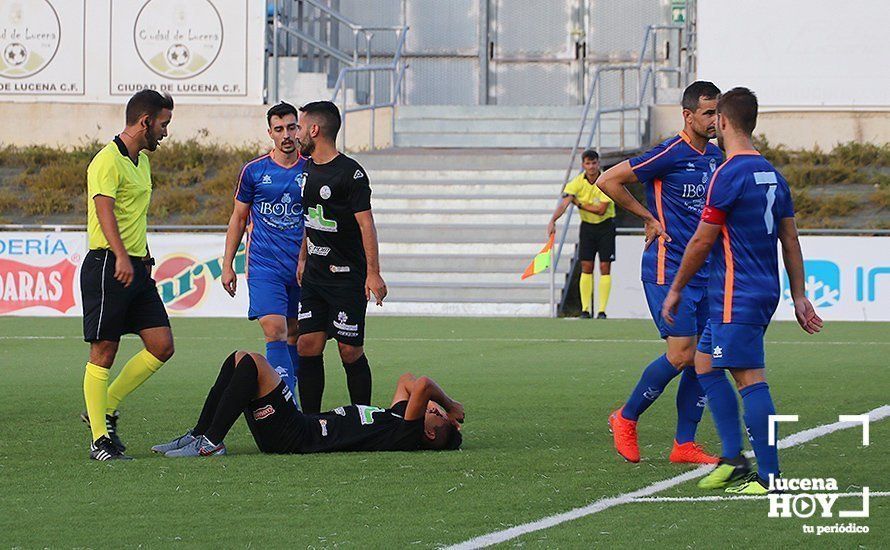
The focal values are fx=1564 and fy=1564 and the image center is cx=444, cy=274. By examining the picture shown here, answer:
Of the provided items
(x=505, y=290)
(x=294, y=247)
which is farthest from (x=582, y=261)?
(x=294, y=247)

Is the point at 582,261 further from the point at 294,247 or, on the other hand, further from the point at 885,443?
the point at 885,443

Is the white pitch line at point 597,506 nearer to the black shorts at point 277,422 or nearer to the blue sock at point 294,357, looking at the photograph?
the black shorts at point 277,422

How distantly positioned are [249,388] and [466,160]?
18.8 metres

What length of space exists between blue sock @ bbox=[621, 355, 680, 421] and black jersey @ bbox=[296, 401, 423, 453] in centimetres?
117

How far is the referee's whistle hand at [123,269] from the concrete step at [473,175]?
1772 cm

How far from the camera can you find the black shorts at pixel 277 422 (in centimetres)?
849

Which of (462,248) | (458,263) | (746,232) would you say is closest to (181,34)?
(462,248)

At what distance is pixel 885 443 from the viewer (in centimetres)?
892

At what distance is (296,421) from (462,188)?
17756 millimetres

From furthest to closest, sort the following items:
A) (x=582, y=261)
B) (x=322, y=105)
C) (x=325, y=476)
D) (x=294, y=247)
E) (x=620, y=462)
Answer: (x=582, y=261) < (x=294, y=247) < (x=322, y=105) < (x=620, y=462) < (x=325, y=476)

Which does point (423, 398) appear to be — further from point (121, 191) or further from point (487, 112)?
point (487, 112)

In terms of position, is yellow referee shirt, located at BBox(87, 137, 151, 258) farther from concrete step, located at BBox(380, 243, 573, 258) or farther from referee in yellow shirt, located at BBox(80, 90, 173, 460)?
concrete step, located at BBox(380, 243, 573, 258)

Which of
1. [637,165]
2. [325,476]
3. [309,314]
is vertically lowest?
[325,476]

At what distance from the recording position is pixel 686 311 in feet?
28.0
